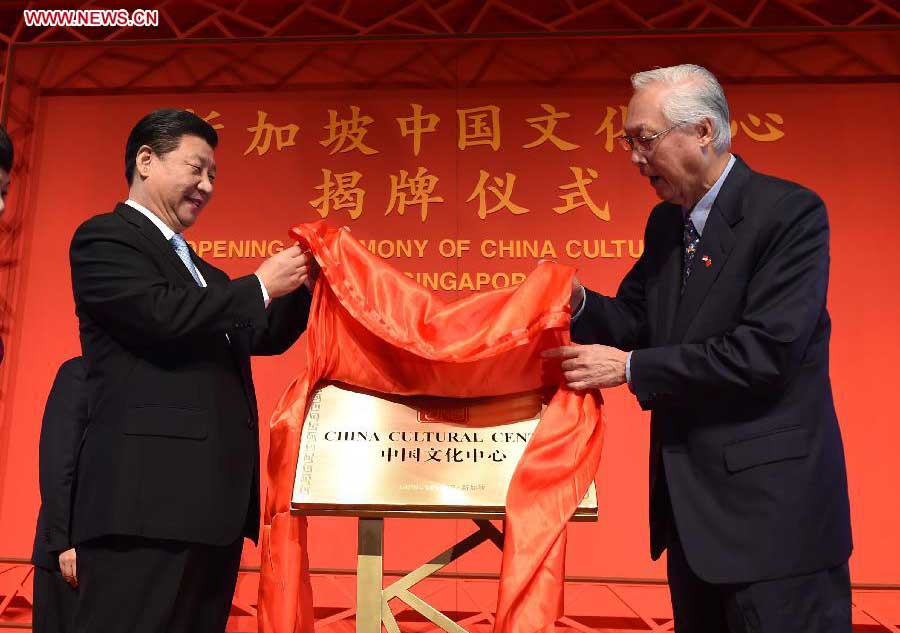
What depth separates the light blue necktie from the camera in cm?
167

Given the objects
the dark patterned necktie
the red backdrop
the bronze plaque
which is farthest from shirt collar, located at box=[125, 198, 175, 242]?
the red backdrop

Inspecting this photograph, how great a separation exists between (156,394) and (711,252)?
1.04m

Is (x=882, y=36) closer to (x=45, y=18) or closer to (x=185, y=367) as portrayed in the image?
(x=185, y=367)

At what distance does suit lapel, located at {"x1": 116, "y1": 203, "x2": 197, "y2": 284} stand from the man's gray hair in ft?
3.29

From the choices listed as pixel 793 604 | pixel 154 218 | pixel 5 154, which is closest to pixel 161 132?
pixel 154 218

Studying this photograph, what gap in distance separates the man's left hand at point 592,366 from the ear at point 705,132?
0.43m

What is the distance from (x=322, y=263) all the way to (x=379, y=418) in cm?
34

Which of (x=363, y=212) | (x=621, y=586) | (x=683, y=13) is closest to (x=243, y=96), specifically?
(x=363, y=212)

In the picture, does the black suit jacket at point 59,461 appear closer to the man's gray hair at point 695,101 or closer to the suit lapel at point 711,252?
the suit lapel at point 711,252

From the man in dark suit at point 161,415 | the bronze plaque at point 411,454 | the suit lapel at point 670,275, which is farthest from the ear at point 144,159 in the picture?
the suit lapel at point 670,275

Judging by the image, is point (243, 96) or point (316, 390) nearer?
point (316, 390)

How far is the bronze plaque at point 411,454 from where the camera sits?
1446 millimetres

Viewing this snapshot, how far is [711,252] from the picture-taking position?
1.46m

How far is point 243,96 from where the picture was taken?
12.4 ft
